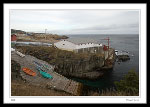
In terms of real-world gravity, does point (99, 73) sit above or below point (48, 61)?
below

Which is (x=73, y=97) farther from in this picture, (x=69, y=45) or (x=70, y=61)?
(x=69, y=45)

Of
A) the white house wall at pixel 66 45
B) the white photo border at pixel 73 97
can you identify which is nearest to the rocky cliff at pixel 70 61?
the white house wall at pixel 66 45

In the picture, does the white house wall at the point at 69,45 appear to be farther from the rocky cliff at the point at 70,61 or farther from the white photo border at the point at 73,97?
the white photo border at the point at 73,97

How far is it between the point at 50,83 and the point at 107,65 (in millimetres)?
11759

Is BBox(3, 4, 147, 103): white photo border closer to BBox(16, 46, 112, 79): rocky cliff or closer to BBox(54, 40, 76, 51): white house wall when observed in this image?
BBox(16, 46, 112, 79): rocky cliff

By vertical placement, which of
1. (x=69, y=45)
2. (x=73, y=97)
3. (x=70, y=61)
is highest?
(x=69, y=45)

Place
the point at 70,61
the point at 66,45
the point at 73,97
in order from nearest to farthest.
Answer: the point at 73,97, the point at 70,61, the point at 66,45

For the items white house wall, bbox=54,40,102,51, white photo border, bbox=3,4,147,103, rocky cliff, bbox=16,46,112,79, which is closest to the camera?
white photo border, bbox=3,4,147,103

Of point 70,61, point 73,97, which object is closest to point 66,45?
point 70,61

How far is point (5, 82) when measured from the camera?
14.9 feet

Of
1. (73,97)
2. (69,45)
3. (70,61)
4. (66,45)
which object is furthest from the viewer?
(66,45)

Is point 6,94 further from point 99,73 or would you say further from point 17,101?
point 99,73

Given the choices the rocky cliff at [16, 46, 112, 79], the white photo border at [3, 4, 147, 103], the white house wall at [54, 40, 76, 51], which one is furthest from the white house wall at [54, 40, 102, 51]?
the white photo border at [3, 4, 147, 103]

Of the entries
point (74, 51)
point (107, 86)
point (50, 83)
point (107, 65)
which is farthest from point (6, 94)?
point (107, 65)
